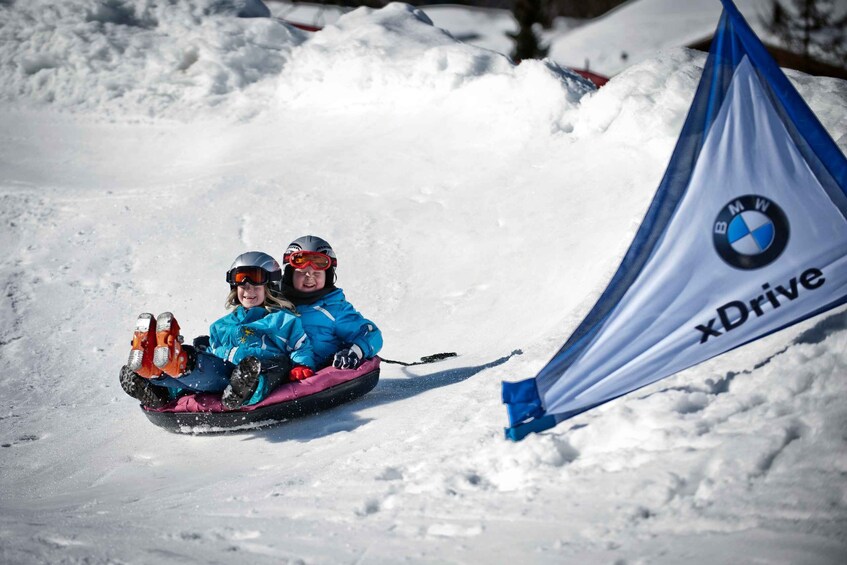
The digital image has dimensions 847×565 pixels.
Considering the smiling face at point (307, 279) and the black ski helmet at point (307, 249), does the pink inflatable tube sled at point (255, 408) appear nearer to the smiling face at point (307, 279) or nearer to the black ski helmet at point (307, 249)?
the smiling face at point (307, 279)

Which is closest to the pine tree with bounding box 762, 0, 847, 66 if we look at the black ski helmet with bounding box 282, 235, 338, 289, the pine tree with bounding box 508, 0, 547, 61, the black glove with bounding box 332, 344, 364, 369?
the pine tree with bounding box 508, 0, 547, 61

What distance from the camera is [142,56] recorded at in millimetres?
11914

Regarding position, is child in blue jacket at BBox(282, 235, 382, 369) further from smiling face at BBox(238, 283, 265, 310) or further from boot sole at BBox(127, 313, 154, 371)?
boot sole at BBox(127, 313, 154, 371)

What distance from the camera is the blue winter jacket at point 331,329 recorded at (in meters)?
5.69

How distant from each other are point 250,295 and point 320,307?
53cm

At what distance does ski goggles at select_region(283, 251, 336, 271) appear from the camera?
5691 mm

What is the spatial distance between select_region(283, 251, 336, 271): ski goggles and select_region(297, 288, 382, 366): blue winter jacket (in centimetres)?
23


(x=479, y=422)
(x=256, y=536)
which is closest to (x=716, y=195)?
(x=479, y=422)

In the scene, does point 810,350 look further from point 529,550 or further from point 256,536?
point 256,536

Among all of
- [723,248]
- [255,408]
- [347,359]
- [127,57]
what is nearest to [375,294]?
[347,359]

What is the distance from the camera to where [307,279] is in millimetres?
5750

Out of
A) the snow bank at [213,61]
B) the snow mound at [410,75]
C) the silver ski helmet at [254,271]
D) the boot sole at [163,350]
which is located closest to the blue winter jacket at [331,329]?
the silver ski helmet at [254,271]

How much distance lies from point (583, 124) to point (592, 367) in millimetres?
5987

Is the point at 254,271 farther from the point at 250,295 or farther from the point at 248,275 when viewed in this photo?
the point at 250,295
